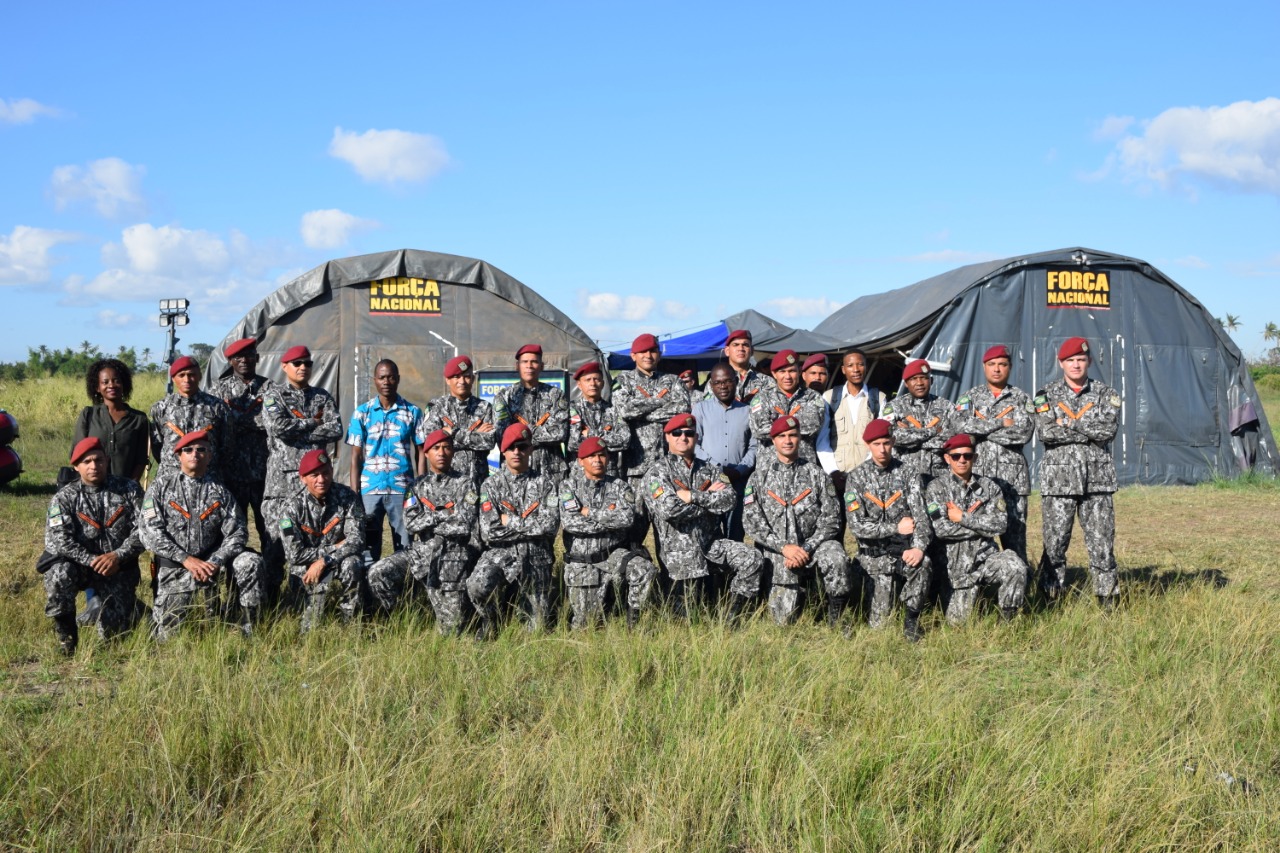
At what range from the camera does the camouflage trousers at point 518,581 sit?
612 cm

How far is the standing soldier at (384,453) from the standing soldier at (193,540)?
1.13m

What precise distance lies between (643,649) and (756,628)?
3.09 feet

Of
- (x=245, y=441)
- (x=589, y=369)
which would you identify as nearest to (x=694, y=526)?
(x=589, y=369)

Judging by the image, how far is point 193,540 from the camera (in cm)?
604

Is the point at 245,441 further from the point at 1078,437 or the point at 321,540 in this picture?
the point at 1078,437

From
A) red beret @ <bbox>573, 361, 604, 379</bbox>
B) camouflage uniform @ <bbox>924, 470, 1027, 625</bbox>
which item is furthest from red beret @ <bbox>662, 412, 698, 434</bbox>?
camouflage uniform @ <bbox>924, 470, 1027, 625</bbox>

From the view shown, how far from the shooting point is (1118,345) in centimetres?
1362

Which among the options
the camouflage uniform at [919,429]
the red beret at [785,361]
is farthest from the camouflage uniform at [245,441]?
the camouflage uniform at [919,429]

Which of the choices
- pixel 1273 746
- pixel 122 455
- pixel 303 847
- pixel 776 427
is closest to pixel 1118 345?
pixel 776 427

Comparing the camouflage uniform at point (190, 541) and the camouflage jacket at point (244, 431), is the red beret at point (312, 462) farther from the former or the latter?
the camouflage jacket at point (244, 431)

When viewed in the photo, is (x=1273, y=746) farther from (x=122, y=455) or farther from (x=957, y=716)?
(x=122, y=455)

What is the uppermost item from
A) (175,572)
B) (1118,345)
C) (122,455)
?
(1118,345)

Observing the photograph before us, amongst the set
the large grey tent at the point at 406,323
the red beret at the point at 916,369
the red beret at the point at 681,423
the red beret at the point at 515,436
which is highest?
the large grey tent at the point at 406,323

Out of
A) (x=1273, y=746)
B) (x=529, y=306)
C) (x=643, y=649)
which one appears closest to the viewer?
(x=1273, y=746)
